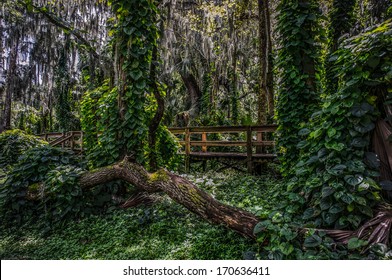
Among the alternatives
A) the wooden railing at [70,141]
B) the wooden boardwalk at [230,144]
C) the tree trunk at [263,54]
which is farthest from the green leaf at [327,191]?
the wooden railing at [70,141]

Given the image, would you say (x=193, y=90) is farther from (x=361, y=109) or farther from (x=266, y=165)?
(x=361, y=109)

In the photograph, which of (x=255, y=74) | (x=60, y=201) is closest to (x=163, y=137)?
(x=60, y=201)

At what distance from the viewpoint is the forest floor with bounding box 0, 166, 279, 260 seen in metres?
3.23

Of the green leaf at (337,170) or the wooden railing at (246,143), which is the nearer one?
the green leaf at (337,170)

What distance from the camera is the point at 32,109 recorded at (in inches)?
736

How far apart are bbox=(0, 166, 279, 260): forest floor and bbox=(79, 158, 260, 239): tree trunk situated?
0.18 metres

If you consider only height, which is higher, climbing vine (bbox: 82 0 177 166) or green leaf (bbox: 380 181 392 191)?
climbing vine (bbox: 82 0 177 166)

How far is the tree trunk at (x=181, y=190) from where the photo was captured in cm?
321

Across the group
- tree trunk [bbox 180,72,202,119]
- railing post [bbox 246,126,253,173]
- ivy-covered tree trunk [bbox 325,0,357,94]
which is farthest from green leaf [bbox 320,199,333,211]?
tree trunk [bbox 180,72,202,119]

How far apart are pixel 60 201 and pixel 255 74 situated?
522 inches

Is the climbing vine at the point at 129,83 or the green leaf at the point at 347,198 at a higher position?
the climbing vine at the point at 129,83

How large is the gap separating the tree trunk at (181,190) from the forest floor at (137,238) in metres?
0.18

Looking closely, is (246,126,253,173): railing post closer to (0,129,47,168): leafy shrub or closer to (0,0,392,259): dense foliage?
(0,0,392,259): dense foliage

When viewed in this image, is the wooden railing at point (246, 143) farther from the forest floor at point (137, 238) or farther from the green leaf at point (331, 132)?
the green leaf at point (331, 132)
